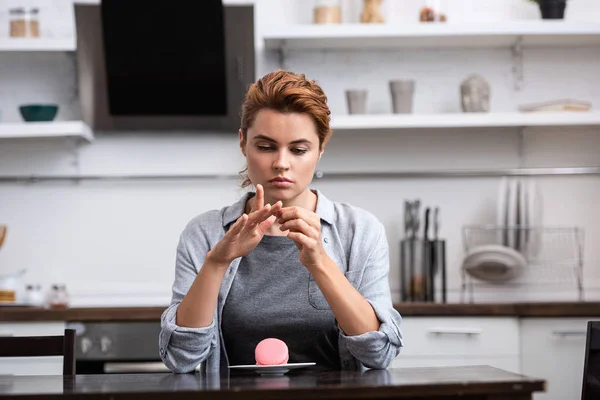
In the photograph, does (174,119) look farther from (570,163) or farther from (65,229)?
(570,163)

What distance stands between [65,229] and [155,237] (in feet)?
1.28

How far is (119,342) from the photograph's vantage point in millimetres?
3018

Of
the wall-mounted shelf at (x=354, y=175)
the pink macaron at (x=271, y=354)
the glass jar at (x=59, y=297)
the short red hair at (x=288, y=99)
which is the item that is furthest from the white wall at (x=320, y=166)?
the pink macaron at (x=271, y=354)

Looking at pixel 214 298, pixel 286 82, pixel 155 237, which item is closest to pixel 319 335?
pixel 214 298

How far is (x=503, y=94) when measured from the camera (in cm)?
366

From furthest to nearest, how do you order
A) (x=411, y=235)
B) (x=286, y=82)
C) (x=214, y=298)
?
1. (x=411, y=235)
2. (x=286, y=82)
3. (x=214, y=298)

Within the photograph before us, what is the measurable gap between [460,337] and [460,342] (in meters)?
0.02

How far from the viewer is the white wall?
11.8 ft

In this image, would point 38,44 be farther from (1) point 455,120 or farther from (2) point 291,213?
(2) point 291,213

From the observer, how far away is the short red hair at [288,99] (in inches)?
73.0

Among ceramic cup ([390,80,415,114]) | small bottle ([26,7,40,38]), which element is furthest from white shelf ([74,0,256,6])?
ceramic cup ([390,80,415,114])

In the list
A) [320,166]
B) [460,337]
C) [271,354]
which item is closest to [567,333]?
[460,337]

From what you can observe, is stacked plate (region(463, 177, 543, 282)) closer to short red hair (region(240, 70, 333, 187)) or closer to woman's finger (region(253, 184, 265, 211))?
short red hair (region(240, 70, 333, 187))

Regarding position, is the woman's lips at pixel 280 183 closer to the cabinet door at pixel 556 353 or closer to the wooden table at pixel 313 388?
the wooden table at pixel 313 388
